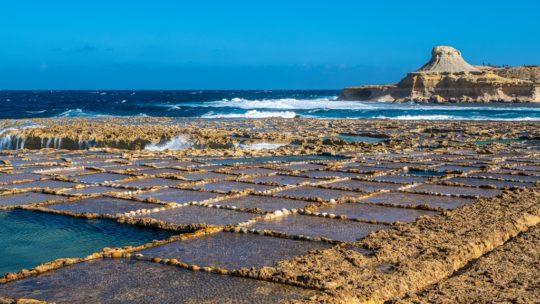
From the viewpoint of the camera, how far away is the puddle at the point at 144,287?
16.1 ft

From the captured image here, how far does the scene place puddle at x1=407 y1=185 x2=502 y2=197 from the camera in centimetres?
1012

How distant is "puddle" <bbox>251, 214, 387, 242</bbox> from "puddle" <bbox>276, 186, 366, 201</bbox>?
1618 millimetres

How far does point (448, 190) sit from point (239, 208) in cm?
407

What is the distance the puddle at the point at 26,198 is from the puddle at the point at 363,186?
16.1 feet

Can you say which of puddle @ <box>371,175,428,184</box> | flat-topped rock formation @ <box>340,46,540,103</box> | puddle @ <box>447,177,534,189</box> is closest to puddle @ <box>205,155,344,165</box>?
puddle @ <box>371,175,428,184</box>

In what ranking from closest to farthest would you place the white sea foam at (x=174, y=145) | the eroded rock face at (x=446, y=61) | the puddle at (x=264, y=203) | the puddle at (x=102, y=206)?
the puddle at (x=102, y=206), the puddle at (x=264, y=203), the white sea foam at (x=174, y=145), the eroded rock face at (x=446, y=61)

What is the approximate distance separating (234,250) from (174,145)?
51.4 feet

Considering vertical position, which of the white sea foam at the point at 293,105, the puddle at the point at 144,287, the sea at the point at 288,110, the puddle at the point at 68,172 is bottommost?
the puddle at the point at 144,287

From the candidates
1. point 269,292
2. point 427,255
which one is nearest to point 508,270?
point 427,255

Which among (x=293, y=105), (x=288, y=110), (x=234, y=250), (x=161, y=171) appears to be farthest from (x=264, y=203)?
(x=293, y=105)

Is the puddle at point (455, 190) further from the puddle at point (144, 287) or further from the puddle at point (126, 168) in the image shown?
the puddle at point (126, 168)

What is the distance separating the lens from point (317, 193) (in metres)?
10.3

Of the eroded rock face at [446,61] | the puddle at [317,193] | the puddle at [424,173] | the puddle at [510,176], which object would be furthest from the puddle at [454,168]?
the eroded rock face at [446,61]

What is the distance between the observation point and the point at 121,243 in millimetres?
7055
